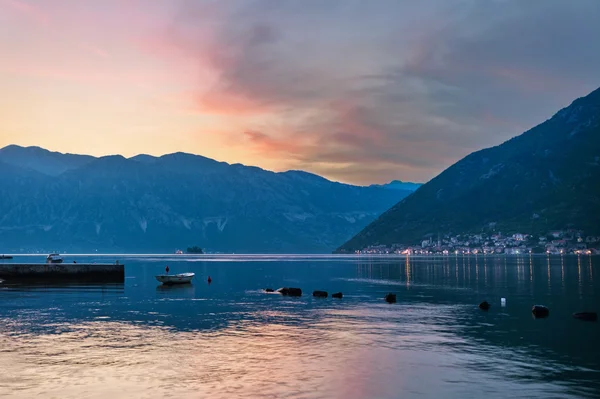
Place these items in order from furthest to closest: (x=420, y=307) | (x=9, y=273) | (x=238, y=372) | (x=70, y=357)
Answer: (x=9, y=273)
(x=420, y=307)
(x=70, y=357)
(x=238, y=372)

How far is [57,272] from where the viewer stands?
132250 millimetres

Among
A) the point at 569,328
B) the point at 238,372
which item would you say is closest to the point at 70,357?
the point at 238,372

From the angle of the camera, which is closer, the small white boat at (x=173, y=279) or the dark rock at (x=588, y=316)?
the dark rock at (x=588, y=316)

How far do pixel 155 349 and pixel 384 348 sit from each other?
Answer: 56.7 ft

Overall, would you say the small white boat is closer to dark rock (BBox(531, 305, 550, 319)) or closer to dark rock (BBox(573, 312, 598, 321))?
dark rock (BBox(531, 305, 550, 319))

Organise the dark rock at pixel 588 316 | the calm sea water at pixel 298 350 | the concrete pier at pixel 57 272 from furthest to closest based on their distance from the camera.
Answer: the concrete pier at pixel 57 272
the dark rock at pixel 588 316
the calm sea water at pixel 298 350

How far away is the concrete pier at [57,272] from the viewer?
429ft

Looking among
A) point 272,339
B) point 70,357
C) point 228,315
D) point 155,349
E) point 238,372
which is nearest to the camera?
point 238,372

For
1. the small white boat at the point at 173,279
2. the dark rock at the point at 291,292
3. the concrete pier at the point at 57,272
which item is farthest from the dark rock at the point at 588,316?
the concrete pier at the point at 57,272

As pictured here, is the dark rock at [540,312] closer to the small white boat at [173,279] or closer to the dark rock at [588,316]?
the dark rock at [588,316]

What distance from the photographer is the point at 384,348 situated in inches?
1812

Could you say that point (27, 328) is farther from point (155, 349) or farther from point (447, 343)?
point (447, 343)

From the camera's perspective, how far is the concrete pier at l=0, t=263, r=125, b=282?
13088 centimetres

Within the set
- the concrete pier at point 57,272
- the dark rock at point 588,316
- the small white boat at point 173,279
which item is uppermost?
the concrete pier at point 57,272
